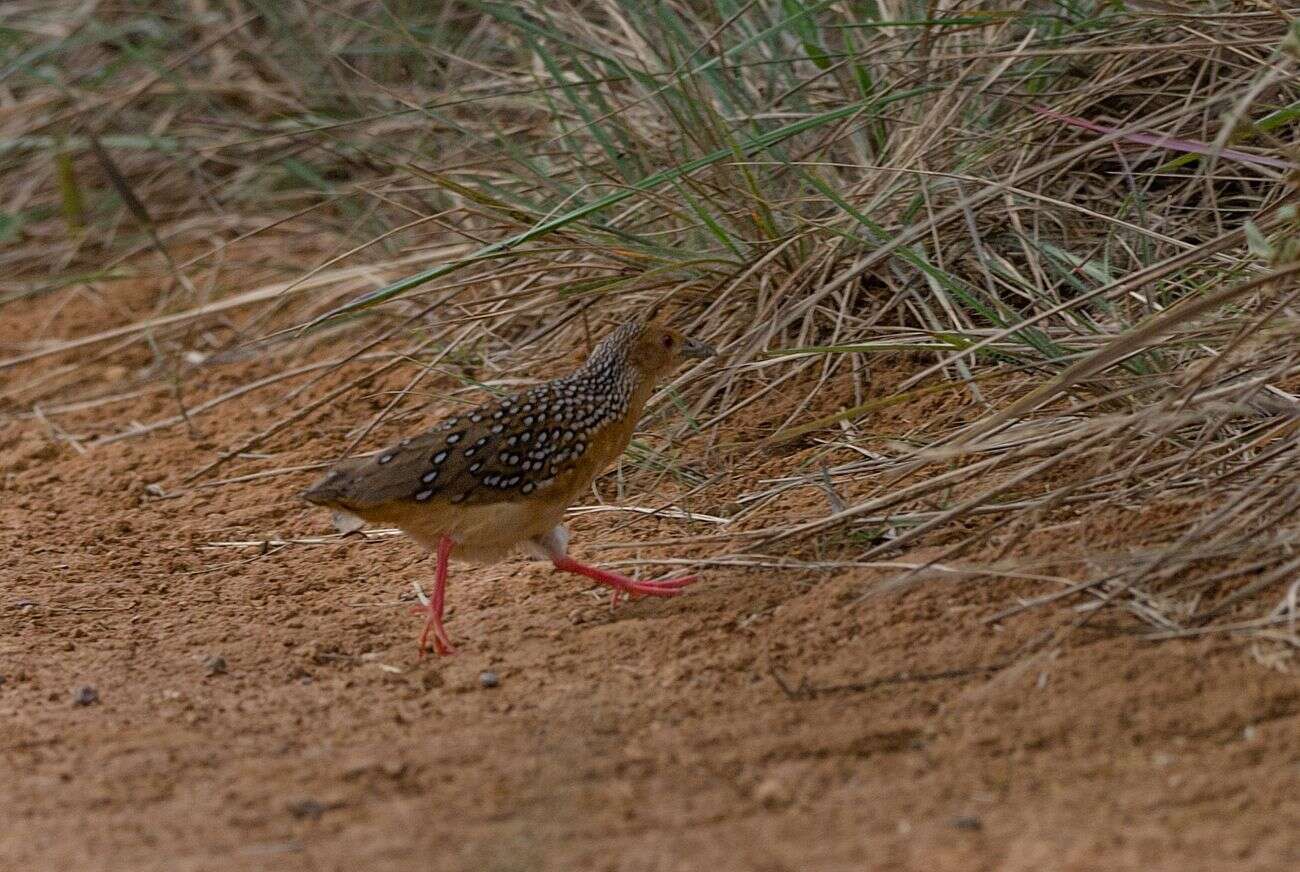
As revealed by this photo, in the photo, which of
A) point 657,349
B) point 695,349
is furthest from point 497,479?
point 695,349

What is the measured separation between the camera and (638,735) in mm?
3285

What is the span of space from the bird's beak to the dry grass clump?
0.27 meters

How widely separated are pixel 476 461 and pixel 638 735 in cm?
106

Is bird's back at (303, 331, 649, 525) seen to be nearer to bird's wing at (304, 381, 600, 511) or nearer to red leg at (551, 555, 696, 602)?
bird's wing at (304, 381, 600, 511)

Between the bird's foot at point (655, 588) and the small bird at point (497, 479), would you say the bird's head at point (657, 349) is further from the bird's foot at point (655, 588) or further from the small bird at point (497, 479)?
the bird's foot at point (655, 588)

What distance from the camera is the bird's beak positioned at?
15.3ft

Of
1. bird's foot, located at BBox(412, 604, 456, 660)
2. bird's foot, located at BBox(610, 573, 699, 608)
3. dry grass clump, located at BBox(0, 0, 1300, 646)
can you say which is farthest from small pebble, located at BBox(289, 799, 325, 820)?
dry grass clump, located at BBox(0, 0, 1300, 646)

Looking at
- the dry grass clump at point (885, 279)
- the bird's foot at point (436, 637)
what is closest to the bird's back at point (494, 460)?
the bird's foot at point (436, 637)

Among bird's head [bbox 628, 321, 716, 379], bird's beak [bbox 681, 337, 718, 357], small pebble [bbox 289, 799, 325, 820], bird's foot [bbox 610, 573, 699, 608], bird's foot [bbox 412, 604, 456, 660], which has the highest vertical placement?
small pebble [bbox 289, 799, 325, 820]

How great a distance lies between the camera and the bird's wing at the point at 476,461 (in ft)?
13.2

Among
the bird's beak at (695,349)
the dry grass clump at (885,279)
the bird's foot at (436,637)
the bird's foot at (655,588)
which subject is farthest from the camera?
the bird's beak at (695,349)

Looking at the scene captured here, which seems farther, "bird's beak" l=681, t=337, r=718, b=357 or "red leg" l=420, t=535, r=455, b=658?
"bird's beak" l=681, t=337, r=718, b=357

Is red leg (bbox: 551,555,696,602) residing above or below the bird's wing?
below

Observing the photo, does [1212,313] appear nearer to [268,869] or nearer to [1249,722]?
[1249,722]
